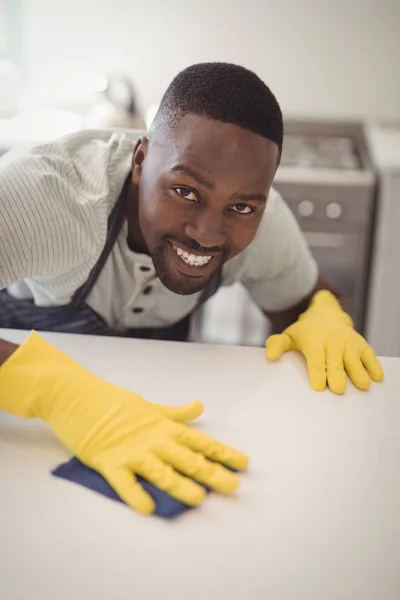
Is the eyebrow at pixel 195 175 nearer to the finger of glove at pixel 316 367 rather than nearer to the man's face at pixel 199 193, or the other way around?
the man's face at pixel 199 193

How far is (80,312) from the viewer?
112 cm

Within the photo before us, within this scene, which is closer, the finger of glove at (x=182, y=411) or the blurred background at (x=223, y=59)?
the finger of glove at (x=182, y=411)

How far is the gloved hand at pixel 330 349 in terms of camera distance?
871mm

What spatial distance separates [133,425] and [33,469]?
0.36 ft

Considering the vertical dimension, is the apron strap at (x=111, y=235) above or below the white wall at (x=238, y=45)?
below

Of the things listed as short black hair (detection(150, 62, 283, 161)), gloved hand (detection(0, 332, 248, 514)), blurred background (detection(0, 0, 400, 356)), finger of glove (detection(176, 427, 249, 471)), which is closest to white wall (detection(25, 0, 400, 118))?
blurred background (detection(0, 0, 400, 356))

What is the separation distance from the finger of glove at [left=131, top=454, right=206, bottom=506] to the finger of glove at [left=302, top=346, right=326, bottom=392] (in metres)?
0.26

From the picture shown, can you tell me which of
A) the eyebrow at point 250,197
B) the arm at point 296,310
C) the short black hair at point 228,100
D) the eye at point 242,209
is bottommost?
the arm at point 296,310

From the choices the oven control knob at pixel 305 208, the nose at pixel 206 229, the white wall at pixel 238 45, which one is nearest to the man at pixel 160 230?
the nose at pixel 206 229

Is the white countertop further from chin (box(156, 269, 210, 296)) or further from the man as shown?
chin (box(156, 269, 210, 296))

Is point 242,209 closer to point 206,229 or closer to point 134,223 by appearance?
point 206,229

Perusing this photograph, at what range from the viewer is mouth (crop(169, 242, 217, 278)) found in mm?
948

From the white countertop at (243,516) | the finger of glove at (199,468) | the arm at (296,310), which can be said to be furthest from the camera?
the arm at (296,310)

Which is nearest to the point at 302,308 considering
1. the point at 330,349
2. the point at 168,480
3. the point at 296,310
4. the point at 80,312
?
the point at 296,310
